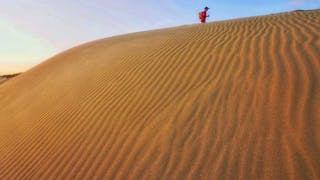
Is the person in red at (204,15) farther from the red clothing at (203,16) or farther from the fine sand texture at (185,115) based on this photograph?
the fine sand texture at (185,115)

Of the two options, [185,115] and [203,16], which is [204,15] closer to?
[203,16]

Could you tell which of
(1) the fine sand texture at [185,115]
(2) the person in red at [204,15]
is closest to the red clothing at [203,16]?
(2) the person in red at [204,15]

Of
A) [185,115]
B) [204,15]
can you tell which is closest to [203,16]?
[204,15]

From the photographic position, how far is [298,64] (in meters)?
5.01

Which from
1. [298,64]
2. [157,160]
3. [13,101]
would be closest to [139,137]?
[157,160]

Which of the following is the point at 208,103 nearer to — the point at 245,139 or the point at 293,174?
the point at 245,139

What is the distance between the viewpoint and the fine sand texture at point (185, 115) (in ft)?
12.1

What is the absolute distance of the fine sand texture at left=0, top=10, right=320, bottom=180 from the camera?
369 cm

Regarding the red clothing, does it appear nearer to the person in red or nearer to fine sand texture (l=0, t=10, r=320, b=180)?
the person in red

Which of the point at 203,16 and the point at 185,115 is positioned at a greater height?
the point at 203,16

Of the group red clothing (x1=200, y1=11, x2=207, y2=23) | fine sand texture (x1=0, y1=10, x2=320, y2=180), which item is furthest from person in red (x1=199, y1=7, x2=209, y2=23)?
fine sand texture (x1=0, y1=10, x2=320, y2=180)

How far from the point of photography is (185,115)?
15.4ft

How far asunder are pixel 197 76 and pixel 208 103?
3.49 feet

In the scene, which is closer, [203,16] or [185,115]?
[185,115]
